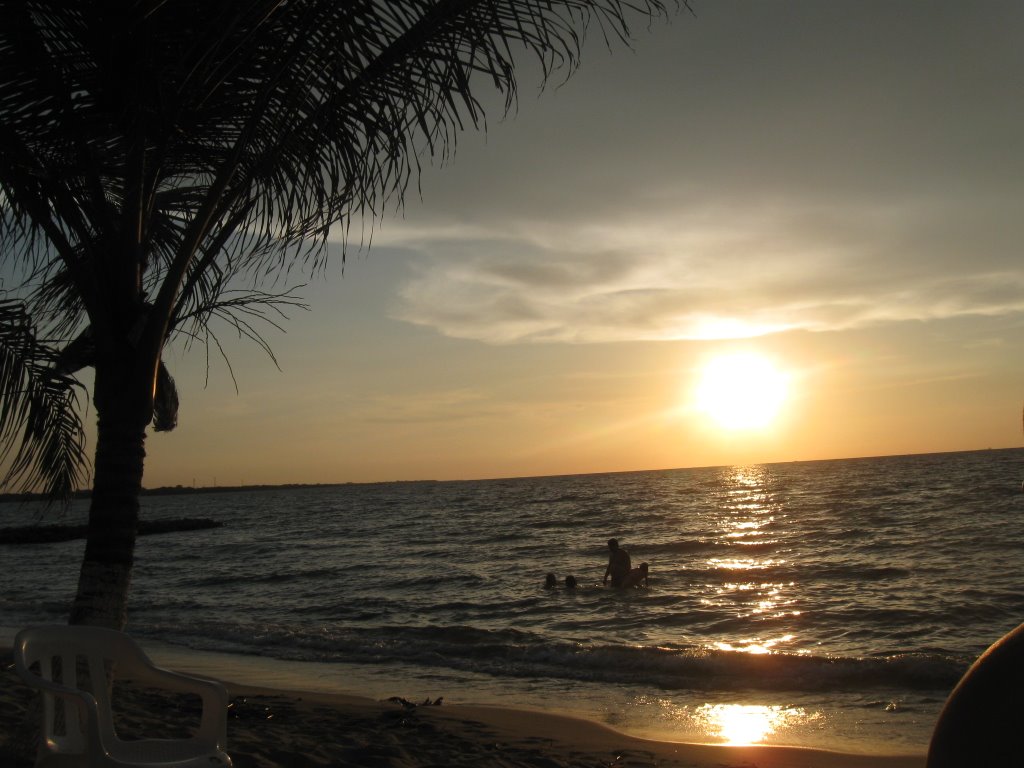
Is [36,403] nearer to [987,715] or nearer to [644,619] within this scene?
[987,715]

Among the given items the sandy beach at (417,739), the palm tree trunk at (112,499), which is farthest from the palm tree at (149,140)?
the sandy beach at (417,739)

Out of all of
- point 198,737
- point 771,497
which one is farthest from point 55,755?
point 771,497

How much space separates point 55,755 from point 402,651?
9600 mm

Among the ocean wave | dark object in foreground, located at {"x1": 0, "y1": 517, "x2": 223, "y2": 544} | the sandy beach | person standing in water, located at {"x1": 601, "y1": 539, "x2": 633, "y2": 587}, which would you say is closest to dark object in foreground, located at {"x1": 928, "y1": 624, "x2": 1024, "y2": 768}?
the sandy beach

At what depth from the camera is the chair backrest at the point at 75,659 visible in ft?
11.1

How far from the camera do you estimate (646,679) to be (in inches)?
398

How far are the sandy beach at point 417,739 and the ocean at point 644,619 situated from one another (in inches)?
21.5

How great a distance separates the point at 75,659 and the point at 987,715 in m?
3.54

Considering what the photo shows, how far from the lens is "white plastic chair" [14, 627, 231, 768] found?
10.6ft

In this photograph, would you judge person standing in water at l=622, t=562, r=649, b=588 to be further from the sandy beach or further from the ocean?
the sandy beach

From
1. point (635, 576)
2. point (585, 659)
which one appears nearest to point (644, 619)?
point (585, 659)

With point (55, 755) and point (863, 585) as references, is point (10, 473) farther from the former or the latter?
point (863, 585)

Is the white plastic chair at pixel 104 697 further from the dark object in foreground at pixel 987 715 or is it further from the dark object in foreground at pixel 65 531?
the dark object in foreground at pixel 65 531

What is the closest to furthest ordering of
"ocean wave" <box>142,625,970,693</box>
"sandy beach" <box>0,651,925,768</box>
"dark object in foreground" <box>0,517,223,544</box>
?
"sandy beach" <box>0,651,925,768</box>
"ocean wave" <box>142,625,970,693</box>
"dark object in foreground" <box>0,517,223,544</box>
